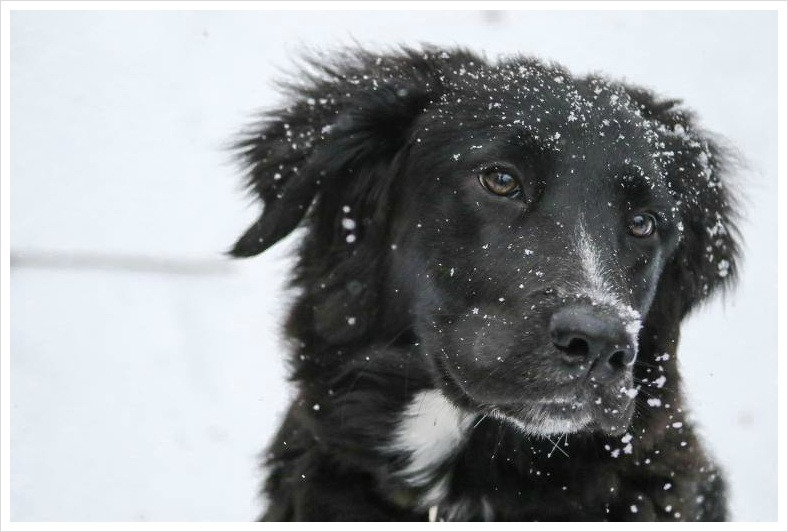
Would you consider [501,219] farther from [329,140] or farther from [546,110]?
[329,140]

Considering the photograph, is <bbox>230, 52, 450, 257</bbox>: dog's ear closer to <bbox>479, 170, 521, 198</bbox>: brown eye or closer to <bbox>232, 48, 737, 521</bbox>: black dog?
<bbox>232, 48, 737, 521</bbox>: black dog

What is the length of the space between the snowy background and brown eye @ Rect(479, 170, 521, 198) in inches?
55.6

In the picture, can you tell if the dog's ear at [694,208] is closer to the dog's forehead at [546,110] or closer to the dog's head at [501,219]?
the dog's head at [501,219]

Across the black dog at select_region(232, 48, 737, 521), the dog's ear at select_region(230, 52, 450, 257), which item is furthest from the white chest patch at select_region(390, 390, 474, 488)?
the dog's ear at select_region(230, 52, 450, 257)

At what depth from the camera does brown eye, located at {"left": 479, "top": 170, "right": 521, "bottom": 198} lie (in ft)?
9.32

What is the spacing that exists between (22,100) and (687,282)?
14.7 feet

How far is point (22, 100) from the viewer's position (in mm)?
5672

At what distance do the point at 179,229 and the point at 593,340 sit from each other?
13.6 ft

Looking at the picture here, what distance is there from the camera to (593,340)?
Result: 2.40 m

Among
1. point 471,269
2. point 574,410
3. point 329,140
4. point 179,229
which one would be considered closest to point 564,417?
point 574,410

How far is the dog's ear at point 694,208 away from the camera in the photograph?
3217 mm

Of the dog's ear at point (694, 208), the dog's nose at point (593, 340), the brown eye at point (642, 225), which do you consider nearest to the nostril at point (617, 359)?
the dog's nose at point (593, 340)

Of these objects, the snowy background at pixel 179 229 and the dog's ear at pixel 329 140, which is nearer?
the dog's ear at pixel 329 140

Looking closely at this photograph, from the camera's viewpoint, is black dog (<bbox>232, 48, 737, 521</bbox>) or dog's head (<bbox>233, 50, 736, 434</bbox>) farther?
black dog (<bbox>232, 48, 737, 521</bbox>)
